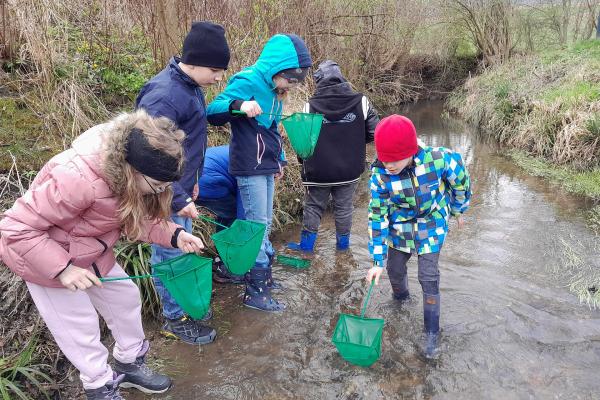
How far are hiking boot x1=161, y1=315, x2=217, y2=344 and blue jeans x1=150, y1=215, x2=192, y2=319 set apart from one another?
5 centimetres

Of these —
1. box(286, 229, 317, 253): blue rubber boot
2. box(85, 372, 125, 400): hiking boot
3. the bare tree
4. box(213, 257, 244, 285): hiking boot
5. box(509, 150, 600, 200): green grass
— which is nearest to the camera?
box(85, 372, 125, 400): hiking boot

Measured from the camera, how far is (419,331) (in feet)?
10.5

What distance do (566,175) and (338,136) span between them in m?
4.54

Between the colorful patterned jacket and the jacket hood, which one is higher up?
the jacket hood

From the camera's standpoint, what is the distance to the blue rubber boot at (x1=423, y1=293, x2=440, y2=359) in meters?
2.98

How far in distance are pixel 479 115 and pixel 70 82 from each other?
382 inches

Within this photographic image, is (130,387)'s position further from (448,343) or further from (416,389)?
→ (448,343)

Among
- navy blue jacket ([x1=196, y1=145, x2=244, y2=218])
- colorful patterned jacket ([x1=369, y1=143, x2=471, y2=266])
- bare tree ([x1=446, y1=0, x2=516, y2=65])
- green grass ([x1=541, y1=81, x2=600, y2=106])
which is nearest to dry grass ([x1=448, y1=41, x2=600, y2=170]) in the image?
green grass ([x1=541, y1=81, x2=600, y2=106])

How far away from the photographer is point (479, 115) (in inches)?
441

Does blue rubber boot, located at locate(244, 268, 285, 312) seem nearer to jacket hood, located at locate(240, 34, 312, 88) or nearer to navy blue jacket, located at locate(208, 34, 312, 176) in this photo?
navy blue jacket, located at locate(208, 34, 312, 176)

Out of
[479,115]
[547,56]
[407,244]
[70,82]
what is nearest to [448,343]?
[407,244]

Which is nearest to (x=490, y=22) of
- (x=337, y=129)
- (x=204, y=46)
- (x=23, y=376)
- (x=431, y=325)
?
(x=337, y=129)

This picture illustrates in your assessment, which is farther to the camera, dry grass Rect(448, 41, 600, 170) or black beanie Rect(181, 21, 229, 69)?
dry grass Rect(448, 41, 600, 170)

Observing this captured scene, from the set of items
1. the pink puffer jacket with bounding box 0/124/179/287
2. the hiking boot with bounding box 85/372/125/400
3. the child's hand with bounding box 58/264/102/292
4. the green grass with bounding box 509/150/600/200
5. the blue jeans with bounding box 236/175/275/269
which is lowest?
the green grass with bounding box 509/150/600/200
